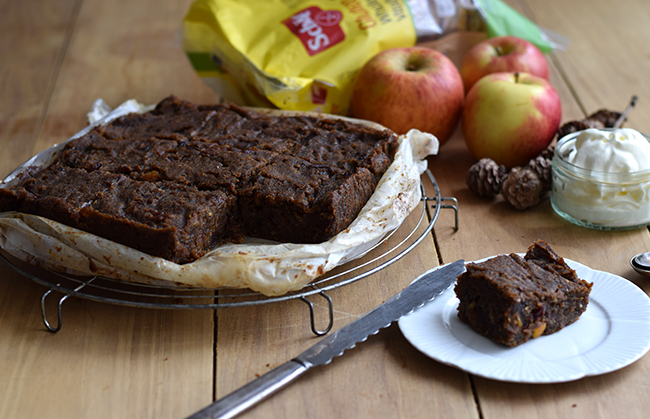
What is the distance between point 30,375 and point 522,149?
A: 220cm

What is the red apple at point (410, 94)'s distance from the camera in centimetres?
289

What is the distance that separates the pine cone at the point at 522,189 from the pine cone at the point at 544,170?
4 cm

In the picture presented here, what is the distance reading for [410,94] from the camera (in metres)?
2.89

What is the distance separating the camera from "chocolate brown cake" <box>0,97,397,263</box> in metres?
2.02

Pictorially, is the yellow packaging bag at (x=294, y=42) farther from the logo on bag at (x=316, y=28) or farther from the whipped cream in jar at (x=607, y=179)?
the whipped cream in jar at (x=607, y=179)

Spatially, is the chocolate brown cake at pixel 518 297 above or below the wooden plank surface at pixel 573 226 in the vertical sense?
above

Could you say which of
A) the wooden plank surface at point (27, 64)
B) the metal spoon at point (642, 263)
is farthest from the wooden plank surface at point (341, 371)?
the wooden plank surface at point (27, 64)

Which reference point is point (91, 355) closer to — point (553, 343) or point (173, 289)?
point (173, 289)

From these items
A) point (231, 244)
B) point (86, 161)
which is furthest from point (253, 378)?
point (86, 161)

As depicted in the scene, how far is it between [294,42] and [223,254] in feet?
5.25

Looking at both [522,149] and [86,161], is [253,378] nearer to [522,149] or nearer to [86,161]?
[86,161]

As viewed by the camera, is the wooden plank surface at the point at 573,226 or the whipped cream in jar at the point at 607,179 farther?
the whipped cream in jar at the point at 607,179

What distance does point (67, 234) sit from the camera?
6.53 ft

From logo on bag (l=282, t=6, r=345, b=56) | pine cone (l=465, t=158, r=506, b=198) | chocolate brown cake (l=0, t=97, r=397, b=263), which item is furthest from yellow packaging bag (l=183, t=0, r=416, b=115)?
pine cone (l=465, t=158, r=506, b=198)
